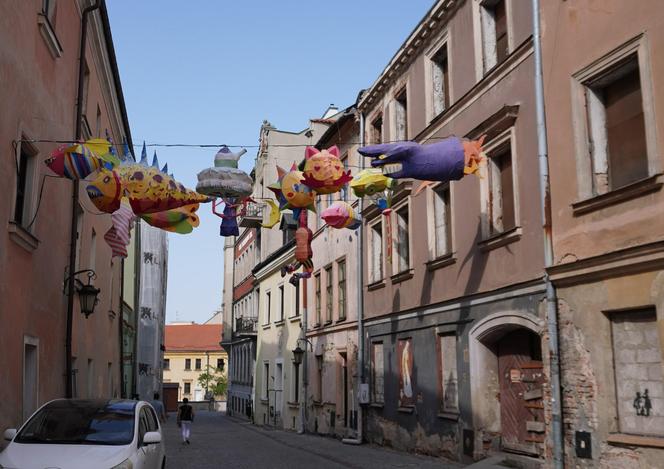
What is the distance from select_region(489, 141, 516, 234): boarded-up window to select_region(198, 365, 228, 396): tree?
6577 cm

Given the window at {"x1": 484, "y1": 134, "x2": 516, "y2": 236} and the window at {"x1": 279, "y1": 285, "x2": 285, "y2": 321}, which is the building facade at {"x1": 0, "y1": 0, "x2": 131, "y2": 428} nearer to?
the window at {"x1": 484, "y1": 134, "x2": 516, "y2": 236}

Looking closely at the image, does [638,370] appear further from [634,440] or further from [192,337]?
[192,337]

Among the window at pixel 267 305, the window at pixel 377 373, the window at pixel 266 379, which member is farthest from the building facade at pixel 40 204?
the window at pixel 267 305

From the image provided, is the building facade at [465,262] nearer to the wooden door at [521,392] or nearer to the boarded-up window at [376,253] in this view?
the wooden door at [521,392]

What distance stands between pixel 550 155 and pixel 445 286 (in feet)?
15.8

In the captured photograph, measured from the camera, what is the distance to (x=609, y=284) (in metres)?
10.2

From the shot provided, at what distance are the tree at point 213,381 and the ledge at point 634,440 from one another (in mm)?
68901

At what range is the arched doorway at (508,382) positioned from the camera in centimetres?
1247

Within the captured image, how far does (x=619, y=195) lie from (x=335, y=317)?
49.9 feet

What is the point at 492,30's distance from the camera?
47.5 feet

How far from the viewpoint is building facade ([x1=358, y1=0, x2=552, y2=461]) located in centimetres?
1266

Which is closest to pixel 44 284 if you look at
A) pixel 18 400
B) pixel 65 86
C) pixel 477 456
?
pixel 18 400

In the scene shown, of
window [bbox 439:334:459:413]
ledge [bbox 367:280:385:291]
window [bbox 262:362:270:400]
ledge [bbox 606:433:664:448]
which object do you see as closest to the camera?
ledge [bbox 606:433:664:448]

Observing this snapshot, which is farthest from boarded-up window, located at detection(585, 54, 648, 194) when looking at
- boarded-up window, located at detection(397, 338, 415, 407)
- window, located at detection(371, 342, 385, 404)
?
window, located at detection(371, 342, 385, 404)
